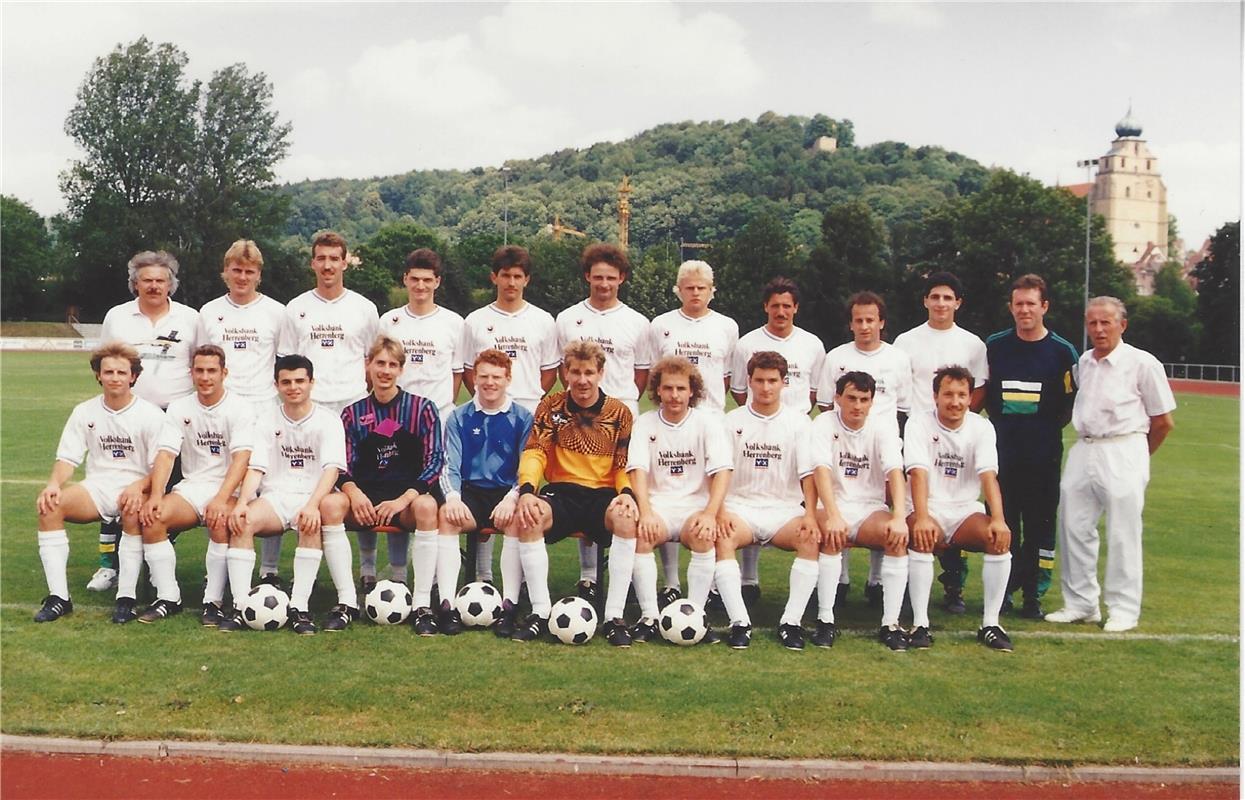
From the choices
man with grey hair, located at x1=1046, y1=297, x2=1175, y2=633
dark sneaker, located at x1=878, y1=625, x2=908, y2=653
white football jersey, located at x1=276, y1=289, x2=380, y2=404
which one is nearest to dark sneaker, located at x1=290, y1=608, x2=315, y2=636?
white football jersey, located at x1=276, y1=289, x2=380, y2=404

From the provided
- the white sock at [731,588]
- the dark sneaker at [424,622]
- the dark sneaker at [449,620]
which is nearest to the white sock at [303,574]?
the dark sneaker at [424,622]

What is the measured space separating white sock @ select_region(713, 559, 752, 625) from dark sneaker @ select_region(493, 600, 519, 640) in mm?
1137

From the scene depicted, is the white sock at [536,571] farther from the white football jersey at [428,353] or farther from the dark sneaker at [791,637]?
the white football jersey at [428,353]

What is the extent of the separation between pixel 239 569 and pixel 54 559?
1091 millimetres

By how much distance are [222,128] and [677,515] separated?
51.7 m

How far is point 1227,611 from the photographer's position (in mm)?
6746

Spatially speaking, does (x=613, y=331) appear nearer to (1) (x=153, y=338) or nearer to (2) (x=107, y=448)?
(1) (x=153, y=338)

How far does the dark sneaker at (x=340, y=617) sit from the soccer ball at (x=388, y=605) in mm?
90

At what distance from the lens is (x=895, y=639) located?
5715 millimetres

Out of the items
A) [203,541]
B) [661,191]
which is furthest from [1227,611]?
[661,191]

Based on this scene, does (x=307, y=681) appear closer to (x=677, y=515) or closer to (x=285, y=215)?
(x=677, y=515)

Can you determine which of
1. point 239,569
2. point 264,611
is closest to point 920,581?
point 264,611

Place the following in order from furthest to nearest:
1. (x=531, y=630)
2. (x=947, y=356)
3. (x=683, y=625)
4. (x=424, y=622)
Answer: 1. (x=947, y=356)
2. (x=424, y=622)
3. (x=531, y=630)
4. (x=683, y=625)

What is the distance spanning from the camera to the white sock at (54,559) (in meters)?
6.01
